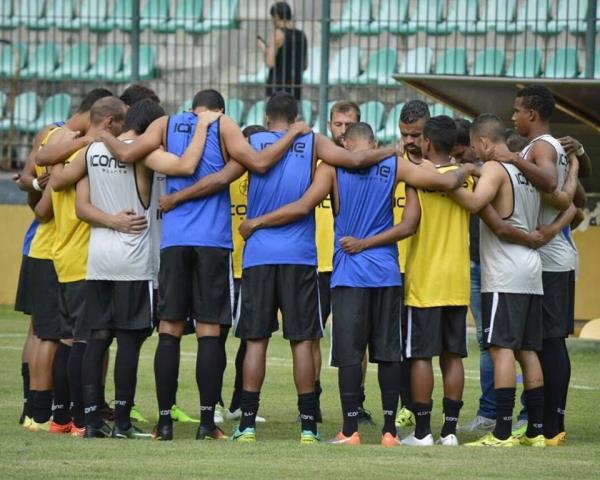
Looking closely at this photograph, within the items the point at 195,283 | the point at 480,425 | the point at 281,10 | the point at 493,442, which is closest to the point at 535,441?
the point at 493,442

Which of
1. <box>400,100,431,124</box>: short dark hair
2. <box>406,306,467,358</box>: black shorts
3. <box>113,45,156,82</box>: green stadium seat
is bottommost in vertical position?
<box>406,306,467,358</box>: black shorts

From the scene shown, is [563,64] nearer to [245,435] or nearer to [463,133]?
[463,133]

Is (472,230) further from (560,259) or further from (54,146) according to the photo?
(54,146)

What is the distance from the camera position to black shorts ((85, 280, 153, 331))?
28.4ft

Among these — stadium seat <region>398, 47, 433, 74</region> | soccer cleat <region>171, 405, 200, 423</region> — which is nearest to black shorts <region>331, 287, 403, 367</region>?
soccer cleat <region>171, 405, 200, 423</region>

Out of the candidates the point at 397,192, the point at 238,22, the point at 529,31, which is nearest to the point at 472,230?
the point at 397,192

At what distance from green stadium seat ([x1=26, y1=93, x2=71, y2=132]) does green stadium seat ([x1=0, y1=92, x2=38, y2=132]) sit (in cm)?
8

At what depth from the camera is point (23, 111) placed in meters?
19.9

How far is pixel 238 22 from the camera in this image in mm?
19422

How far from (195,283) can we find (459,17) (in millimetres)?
10259

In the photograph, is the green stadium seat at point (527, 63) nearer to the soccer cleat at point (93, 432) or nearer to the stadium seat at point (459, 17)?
the stadium seat at point (459, 17)

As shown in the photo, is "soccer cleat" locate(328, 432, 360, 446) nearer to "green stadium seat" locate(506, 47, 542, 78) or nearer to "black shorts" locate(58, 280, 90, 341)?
"black shorts" locate(58, 280, 90, 341)

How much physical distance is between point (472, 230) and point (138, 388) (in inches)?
125

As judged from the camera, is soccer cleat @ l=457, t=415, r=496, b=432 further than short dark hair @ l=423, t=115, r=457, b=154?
Yes
